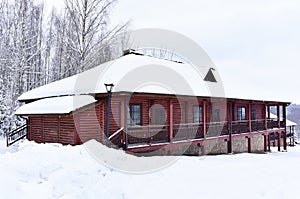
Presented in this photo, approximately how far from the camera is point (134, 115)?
569 inches

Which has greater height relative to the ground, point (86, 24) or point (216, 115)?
point (86, 24)

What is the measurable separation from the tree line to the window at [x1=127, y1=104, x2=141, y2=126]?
24.9 ft

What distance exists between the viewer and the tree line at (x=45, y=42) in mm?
20219

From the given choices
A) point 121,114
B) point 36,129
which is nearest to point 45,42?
point 36,129

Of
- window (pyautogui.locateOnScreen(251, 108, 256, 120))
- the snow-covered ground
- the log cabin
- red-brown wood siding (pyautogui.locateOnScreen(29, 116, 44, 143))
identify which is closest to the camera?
the snow-covered ground

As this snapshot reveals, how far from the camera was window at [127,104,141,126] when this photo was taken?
14156 millimetres

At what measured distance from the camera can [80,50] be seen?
20.3 meters

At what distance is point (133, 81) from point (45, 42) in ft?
74.6

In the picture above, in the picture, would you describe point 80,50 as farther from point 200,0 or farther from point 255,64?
point 255,64

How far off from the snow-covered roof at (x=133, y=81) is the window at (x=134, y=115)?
5.17ft

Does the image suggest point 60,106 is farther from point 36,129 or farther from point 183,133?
point 183,133

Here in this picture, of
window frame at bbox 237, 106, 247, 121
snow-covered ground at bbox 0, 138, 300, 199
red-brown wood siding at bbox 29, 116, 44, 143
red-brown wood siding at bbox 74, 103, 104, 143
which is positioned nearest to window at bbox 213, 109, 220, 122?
window frame at bbox 237, 106, 247, 121

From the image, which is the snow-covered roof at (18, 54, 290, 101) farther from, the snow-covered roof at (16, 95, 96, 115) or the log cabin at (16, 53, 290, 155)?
the snow-covered roof at (16, 95, 96, 115)

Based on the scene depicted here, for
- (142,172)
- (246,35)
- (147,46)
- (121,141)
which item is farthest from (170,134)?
(147,46)
